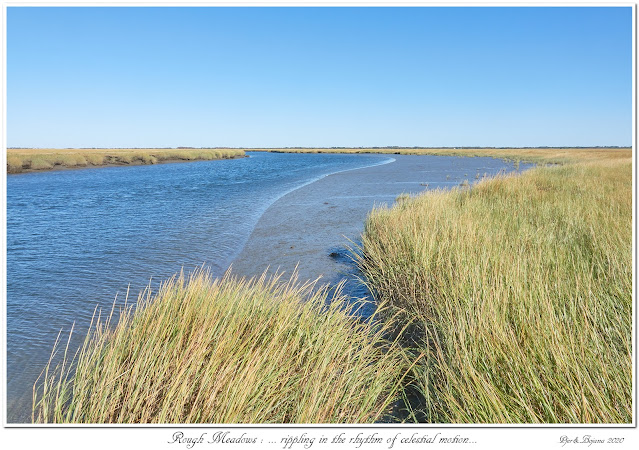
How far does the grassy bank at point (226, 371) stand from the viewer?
2.54 metres

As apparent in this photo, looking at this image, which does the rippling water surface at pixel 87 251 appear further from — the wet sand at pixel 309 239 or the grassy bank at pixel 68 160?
the grassy bank at pixel 68 160

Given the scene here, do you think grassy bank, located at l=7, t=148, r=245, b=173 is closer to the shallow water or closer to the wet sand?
the shallow water

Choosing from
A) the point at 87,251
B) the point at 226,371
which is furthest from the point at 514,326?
the point at 87,251

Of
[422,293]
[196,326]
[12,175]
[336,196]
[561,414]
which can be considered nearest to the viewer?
[561,414]

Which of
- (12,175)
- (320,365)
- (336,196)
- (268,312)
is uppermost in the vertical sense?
(12,175)

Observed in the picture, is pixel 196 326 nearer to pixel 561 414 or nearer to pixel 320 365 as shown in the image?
pixel 320 365

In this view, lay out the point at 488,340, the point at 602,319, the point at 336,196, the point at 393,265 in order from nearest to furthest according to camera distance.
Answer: the point at 488,340 → the point at 602,319 → the point at 393,265 → the point at 336,196

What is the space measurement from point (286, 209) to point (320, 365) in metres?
12.9

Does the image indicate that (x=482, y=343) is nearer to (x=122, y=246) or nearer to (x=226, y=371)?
(x=226, y=371)

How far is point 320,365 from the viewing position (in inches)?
123

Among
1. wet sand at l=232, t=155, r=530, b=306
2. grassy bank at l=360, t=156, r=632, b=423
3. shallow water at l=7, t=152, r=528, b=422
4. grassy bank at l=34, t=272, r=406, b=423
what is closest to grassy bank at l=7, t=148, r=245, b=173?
shallow water at l=7, t=152, r=528, b=422

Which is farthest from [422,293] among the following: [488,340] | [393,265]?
[488,340]

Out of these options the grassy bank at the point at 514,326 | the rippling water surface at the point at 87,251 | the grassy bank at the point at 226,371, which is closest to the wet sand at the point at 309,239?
the rippling water surface at the point at 87,251

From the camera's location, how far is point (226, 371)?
2680 millimetres
